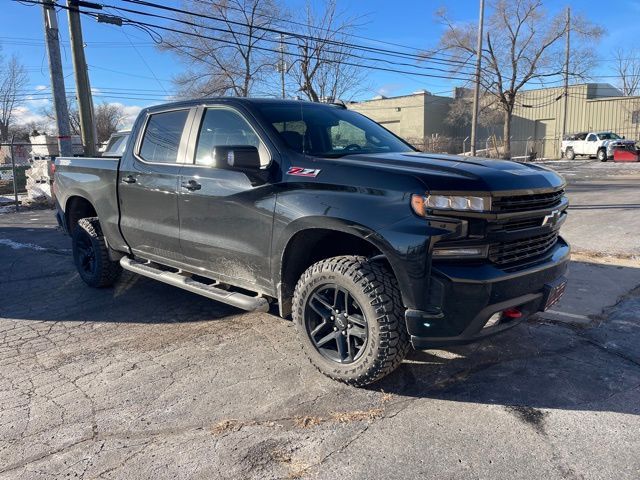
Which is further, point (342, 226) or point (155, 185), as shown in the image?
point (155, 185)

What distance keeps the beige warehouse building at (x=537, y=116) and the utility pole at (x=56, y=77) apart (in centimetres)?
3512

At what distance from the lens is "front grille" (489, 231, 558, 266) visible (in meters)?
2.98

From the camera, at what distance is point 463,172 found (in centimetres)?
296

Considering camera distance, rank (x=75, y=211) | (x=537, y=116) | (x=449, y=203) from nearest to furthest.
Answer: (x=449, y=203) < (x=75, y=211) < (x=537, y=116)

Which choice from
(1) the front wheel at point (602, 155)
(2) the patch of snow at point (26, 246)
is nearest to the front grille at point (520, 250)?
(2) the patch of snow at point (26, 246)

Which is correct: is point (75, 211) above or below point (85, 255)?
above

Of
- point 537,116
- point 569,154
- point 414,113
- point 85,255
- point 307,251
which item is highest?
point 414,113

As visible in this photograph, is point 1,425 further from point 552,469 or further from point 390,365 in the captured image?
point 552,469

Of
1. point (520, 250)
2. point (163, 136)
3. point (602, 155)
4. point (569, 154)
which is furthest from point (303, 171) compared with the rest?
point (569, 154)

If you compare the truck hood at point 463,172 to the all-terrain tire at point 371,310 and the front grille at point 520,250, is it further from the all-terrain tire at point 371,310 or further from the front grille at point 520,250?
the all-terrain tire at point 371,310

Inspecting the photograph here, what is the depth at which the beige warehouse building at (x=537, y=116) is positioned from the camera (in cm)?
4488

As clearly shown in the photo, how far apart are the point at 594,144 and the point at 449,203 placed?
3719cm

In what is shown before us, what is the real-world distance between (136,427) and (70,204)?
3997 mm

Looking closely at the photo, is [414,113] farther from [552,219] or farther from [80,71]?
[552,219]
